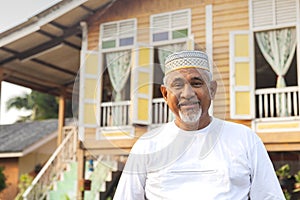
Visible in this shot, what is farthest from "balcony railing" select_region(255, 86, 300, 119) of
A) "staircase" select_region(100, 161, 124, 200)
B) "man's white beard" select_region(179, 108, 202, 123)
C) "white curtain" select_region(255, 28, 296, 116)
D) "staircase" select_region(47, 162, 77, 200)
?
"man's white beard" select_region(179, 108, 202, 123)

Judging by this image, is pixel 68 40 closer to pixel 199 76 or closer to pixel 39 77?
pixel 39 77

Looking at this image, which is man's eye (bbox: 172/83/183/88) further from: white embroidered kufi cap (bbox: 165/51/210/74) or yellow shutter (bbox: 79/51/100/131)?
yellow shutter (bbox: 79/51/100/131)

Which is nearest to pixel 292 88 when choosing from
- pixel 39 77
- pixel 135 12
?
pixel 135 12

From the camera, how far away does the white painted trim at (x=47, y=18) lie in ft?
25.1

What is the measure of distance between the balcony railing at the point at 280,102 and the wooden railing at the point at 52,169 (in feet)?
11.8

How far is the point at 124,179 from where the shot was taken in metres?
1.51

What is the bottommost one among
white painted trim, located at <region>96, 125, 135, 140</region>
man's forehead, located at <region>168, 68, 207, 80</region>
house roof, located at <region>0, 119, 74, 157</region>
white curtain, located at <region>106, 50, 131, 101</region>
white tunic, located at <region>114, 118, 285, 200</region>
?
house roof, located at <region>0, 119, 74, 157</region>

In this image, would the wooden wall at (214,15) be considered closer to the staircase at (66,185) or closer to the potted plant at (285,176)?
the potted plant at (285,176)

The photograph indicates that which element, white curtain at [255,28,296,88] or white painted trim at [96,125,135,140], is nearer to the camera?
white painted trim at [96,125,135,140]

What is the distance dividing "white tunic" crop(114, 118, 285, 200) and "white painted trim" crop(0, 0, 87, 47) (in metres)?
6.39

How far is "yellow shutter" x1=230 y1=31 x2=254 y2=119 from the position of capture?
6875 mm

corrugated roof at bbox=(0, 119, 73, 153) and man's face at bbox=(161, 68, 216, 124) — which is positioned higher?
man's face at bbox=(161, 68, 216, 124)

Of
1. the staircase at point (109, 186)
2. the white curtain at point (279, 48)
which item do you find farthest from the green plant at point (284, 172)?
the staircase at point (109, 186)

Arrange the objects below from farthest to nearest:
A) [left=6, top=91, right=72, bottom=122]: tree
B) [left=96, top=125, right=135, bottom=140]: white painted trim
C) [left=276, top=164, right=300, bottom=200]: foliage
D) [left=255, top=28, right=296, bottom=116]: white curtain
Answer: [left=6, top=91, right=72, bottom=122]: tree < [left=255, top=28, right=296, bottom=116]: white curtain < [left=276, top=164, right=300, bottom=200]: foliage < [left=96, top=125, right=135, bottom=140]: white painted trim
